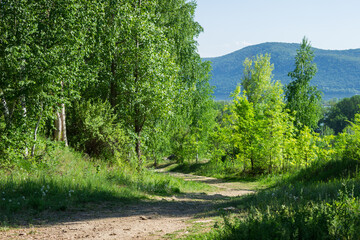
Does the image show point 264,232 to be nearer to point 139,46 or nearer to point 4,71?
point 4,71

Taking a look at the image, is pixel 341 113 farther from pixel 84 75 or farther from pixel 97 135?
pixel 84 75

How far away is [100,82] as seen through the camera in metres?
16.1

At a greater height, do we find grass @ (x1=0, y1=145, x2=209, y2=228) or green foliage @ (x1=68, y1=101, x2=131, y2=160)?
green foliage @ (x1=68, y1=101, x2=131, y2=160)

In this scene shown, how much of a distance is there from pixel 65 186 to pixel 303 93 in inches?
1213

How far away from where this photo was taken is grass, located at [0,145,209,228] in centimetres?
757

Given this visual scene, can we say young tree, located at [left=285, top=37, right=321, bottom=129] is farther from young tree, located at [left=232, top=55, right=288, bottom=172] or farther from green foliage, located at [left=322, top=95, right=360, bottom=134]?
green foliage, located at [left=322, top=95, right=360, bottom=134]

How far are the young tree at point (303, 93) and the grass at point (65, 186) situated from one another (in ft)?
80.6

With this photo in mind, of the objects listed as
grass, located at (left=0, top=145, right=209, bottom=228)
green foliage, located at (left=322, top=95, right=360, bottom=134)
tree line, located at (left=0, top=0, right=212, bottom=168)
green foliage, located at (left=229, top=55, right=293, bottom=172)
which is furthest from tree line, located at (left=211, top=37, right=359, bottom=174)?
green foliage, located at (left=322, top=95, right=360, bottom=134)

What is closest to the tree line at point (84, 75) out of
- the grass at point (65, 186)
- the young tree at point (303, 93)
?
the grass at point (65, 186)

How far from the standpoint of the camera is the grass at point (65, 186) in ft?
24.8

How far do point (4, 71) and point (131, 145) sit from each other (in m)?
6.34

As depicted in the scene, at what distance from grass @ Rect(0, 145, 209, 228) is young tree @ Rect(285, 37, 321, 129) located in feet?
80.6

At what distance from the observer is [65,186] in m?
9.16

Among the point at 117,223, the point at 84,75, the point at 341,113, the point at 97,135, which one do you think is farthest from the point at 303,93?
the point at 341,113
